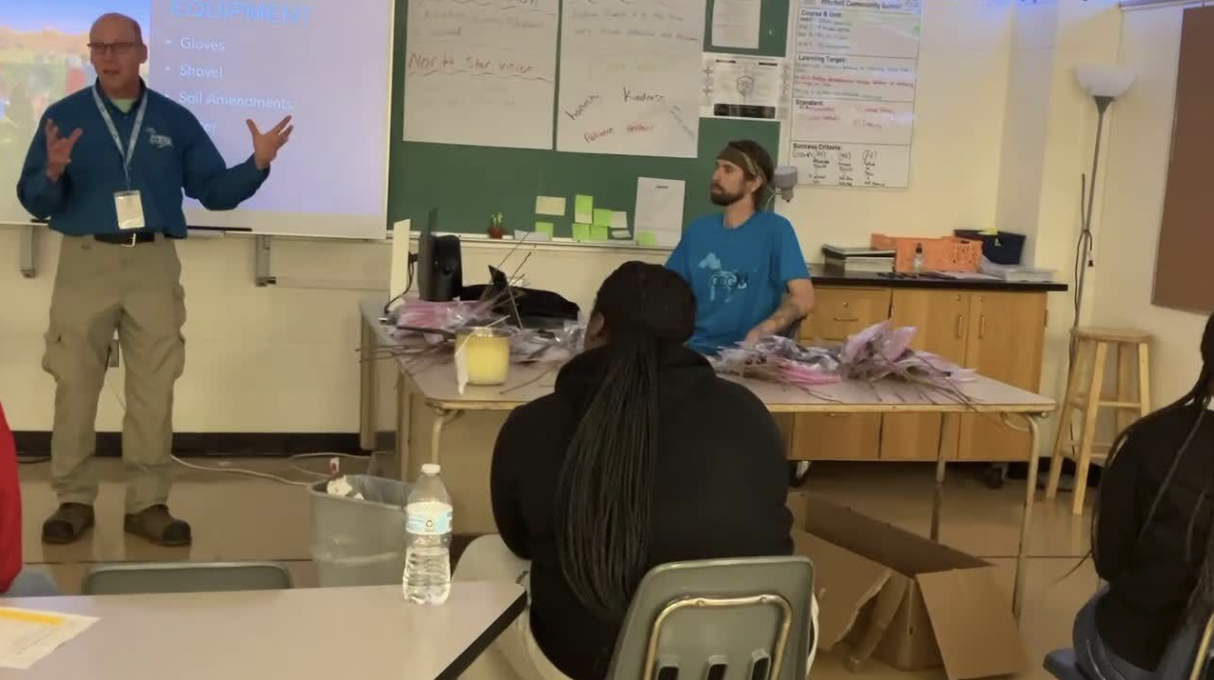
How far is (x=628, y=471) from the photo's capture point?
6.84 feet

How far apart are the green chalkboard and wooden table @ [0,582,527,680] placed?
12.3 feet

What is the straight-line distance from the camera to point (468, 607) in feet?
6.37

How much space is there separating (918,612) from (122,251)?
9.24ft

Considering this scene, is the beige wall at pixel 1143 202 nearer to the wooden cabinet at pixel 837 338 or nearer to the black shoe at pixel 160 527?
the wooden cabinet at pixel 837 338

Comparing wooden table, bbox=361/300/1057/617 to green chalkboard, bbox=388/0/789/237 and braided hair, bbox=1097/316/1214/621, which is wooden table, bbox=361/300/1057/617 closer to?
braided hair, bbox=1097/316/1214/621

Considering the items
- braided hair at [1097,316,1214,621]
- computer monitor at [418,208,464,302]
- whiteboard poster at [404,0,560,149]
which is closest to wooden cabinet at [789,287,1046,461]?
whiteboard poster at [404,0,560,149]

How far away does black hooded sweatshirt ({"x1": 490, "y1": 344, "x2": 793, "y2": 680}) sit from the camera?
212 cm

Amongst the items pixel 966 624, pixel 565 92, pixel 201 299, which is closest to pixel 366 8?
pixel 565 92

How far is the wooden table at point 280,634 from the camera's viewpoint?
1.66 metres

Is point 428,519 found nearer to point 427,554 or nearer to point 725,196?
point 427,554

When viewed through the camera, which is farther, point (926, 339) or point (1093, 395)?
point (926, 339)

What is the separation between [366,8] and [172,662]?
4.02 metres

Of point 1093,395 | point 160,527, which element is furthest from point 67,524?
point 1093,395

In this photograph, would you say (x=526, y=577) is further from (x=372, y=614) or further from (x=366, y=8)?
(x=366, y=8)
